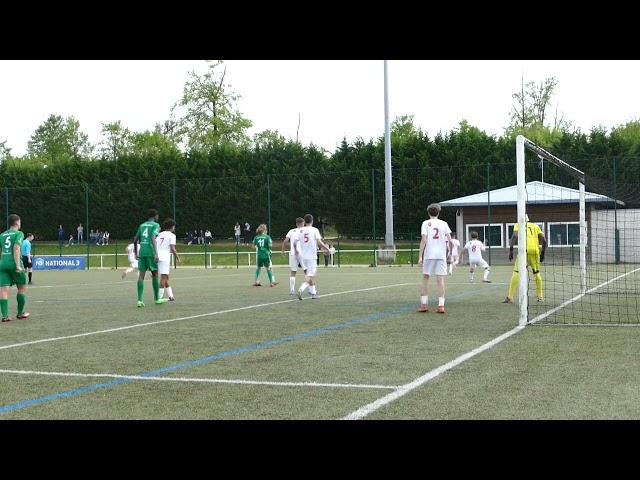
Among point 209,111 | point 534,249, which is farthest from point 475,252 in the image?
point 209,111

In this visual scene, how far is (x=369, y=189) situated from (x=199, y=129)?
1133 inches

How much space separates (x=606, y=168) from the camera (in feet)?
133

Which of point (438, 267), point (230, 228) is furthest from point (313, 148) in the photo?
point (438, 267)

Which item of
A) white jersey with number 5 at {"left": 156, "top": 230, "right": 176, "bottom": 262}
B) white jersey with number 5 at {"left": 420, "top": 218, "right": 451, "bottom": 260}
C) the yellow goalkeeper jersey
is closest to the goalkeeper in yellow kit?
the yellow goalkeeper jersey

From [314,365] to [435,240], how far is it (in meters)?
6.24

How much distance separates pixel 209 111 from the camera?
7206cm

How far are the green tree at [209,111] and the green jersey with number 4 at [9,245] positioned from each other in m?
57.6

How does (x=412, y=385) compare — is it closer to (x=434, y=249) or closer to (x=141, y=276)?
(x=434, y=249)

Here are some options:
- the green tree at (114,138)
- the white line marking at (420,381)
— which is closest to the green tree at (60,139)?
the green tree at (114,138)

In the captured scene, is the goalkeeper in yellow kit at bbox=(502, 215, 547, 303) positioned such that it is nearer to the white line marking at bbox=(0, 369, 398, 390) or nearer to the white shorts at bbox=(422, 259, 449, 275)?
the white shorts at bbox=(422, 259, 449, 275)

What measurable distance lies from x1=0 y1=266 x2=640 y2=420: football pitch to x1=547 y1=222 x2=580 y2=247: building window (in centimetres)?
2538

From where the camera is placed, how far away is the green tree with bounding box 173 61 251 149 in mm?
71312

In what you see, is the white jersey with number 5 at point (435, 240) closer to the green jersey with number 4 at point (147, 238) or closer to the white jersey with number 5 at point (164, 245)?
the green jersey with number 4 at point (147, 238)

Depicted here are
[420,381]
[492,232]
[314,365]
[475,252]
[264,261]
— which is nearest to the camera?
[420,381]
